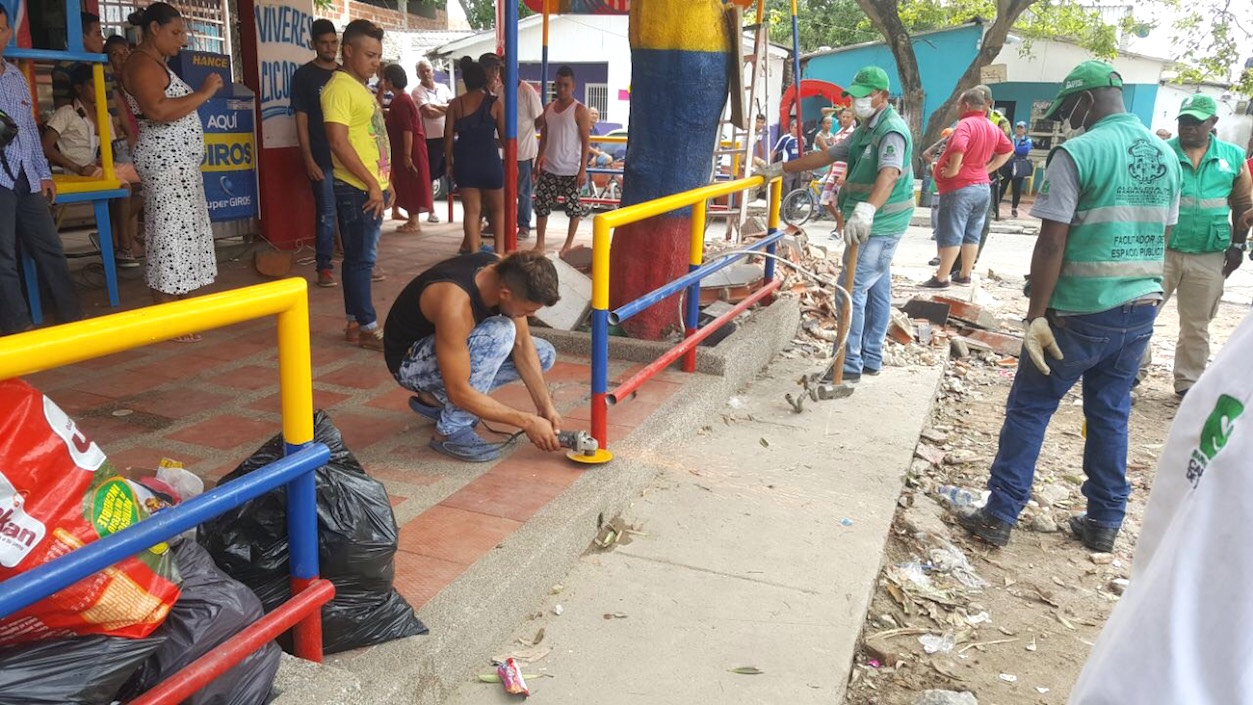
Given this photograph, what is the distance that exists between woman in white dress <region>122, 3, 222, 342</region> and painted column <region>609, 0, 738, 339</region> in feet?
7.27

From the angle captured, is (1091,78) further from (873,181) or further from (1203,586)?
(1203,586)

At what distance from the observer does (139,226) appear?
804 centimetres

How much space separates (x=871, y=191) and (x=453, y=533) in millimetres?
3377

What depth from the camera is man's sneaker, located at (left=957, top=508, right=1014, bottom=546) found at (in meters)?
4.03

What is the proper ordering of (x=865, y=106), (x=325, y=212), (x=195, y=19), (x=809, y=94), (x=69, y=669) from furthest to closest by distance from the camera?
1. (x=809, y=94)
2. (x=195, y=19)
3. (x=325, y=212)
4. (x=865, y=106)
5. (x=69, y=669)

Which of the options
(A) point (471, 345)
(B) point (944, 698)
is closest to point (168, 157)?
(A) point (471, 345)

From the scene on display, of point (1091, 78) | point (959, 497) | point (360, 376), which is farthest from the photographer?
point (360, 376)

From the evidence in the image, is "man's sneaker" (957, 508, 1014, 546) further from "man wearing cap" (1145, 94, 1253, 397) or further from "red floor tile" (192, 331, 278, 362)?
"red floor tile" (192, 331, 278, 362)

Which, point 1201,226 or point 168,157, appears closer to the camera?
point 168,157

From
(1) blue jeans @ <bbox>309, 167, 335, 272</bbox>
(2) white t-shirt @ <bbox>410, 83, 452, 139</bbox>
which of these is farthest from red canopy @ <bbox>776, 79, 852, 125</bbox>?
(1) blue jeans @ <bbox>309, 167, 335, 272</bbox>

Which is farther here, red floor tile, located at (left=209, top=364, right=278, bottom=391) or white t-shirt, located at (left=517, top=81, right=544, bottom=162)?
white t-shirt, located at (left=517, top=81, right=544, bottom=162)

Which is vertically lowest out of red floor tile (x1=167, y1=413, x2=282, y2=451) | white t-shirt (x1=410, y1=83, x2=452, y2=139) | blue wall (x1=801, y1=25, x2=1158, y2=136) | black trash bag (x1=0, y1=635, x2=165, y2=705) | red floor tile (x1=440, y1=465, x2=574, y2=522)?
red floor tile (x1=440, y1=465, x2=574, y2=522)

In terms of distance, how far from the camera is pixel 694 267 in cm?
470

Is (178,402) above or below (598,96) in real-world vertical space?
below
